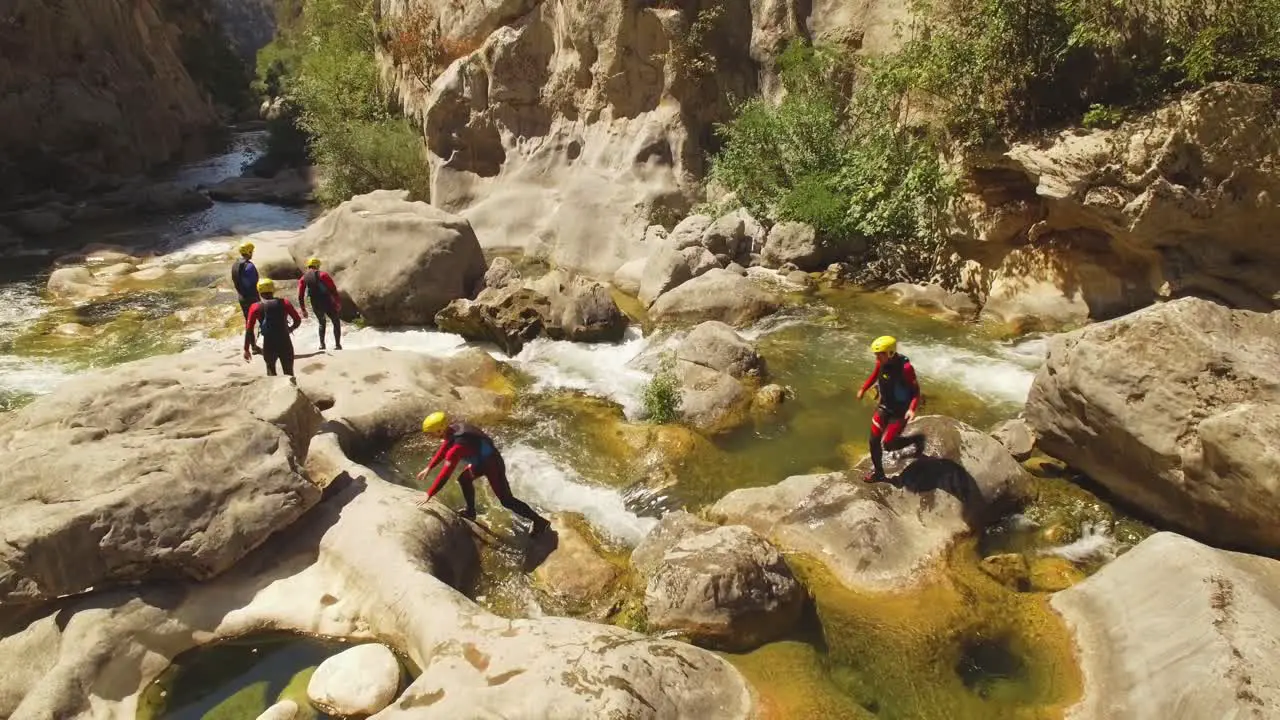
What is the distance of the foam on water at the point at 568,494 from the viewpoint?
8734mm

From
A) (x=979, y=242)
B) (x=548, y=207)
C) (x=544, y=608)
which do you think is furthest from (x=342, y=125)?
(x=544, y=608)

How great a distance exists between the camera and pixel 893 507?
7977 millimetres

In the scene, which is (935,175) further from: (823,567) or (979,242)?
(823,567)

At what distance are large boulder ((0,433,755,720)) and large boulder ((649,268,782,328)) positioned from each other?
24.1 feet

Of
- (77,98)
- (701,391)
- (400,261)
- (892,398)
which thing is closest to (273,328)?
(400,261)

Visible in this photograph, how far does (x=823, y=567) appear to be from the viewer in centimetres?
759

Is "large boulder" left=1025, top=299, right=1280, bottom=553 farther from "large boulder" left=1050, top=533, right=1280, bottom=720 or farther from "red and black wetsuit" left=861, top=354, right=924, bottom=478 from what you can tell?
"red and black wetsuit" left=861, top=354, right=924, bottom=478

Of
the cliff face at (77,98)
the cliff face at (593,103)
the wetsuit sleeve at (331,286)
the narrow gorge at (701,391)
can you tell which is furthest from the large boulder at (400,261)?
the cliff face at (77,98)

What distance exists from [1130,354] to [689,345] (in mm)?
5959

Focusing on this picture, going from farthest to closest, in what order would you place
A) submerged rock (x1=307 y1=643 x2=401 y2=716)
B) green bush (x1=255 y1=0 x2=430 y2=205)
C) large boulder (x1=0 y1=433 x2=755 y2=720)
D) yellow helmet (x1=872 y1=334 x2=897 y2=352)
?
green bush (x1=255 y1=0 x2=430 y2=205)
yellow helmet (x1=872 y1=334 x2=897 y2=352)
submerged rock (x1=307 y1=643 x2=401 y2=716)
large boulder (x1=0 y1=433 x2=755 y2=720)

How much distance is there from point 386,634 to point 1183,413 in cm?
787

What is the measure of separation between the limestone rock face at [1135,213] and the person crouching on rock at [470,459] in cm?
994

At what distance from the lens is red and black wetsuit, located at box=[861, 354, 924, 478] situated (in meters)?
8.02

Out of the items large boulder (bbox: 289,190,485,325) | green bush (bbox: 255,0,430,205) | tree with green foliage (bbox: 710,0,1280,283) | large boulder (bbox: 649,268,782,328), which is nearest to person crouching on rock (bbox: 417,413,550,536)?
large boulder (bbox: 649,268,782,328)
